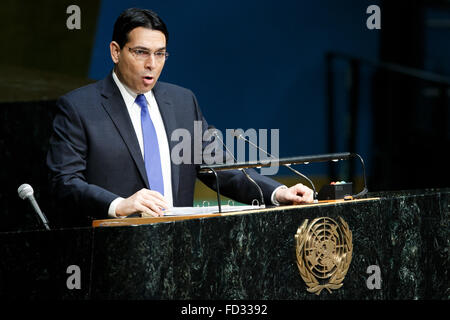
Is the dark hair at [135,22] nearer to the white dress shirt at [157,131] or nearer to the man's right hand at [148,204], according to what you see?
the white dress shirt at [157,131]

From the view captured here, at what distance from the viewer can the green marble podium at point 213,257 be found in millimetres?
1998

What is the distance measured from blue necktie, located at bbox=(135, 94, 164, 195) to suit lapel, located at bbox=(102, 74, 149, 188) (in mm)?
39

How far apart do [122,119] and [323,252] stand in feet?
3.19

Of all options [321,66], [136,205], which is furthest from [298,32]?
[136,205]

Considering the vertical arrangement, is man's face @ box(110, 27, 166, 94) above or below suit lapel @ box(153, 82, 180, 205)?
above

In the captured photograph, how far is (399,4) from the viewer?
21.3 feet

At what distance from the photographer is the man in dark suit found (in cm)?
280

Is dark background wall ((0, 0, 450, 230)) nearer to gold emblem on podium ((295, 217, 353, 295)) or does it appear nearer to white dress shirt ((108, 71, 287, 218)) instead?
white dress shirt ((108, 71, 287, 218))

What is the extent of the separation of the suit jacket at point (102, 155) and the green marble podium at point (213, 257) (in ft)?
1.58

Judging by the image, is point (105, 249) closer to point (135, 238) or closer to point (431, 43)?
point (135, 238)

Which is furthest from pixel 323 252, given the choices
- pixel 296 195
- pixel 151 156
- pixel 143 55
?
pixel 143 55

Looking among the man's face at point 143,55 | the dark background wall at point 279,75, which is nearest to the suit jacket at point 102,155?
the man's face at point 143,55

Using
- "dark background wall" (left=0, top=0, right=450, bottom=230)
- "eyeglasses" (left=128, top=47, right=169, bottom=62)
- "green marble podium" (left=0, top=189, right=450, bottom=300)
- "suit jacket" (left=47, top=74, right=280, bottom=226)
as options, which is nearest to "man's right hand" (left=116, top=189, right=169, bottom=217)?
"green marble podium" (left=0, top=189, right=450, bottom=300)

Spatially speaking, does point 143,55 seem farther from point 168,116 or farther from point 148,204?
point 148,204
